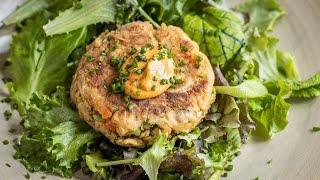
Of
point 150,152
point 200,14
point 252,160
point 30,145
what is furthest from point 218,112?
point 30,145

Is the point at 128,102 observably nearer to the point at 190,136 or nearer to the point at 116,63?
the point at 116,63

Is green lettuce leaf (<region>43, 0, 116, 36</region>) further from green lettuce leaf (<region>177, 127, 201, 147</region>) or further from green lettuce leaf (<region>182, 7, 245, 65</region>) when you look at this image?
green lettuce leaf (<region>177, 127, 201, 147</region>)

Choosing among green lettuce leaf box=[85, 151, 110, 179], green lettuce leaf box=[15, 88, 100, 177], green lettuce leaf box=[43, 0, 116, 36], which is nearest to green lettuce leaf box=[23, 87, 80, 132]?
green lettuce leaf box=[15, 88, 100, 177]

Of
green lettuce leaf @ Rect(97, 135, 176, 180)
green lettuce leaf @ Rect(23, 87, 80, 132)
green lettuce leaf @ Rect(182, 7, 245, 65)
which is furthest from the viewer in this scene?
green lettuce leaf @ Rect(182, 7, 245, 65)

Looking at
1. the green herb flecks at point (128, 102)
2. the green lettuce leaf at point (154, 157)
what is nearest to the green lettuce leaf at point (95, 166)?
the green lettuce leaf at point (154, 157)

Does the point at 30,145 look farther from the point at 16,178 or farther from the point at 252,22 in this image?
the point at 252,22

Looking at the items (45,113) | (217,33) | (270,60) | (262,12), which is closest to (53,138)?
(45,113)

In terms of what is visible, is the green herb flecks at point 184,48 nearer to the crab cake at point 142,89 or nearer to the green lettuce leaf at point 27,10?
the crab cake at point 142,89
